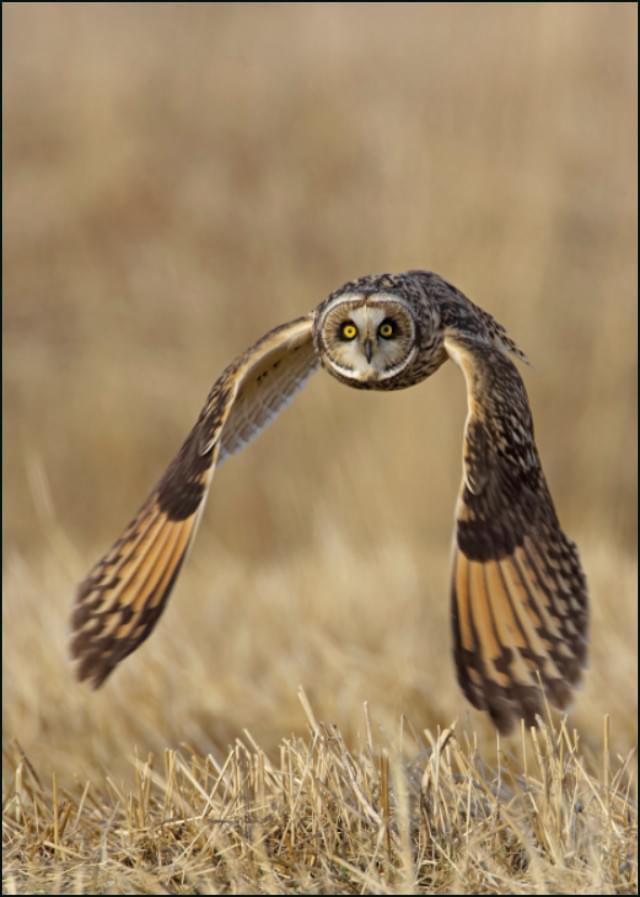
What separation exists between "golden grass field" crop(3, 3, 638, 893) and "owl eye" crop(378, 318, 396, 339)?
663 mm

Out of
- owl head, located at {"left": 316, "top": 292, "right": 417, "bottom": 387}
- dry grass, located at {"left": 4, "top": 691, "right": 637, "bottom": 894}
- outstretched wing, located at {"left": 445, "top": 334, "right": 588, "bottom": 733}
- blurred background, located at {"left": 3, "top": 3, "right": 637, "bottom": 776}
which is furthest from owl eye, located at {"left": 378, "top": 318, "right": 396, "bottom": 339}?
blurred background, located at {"left": 3, "top": 3, "right": 637, "bottom": 776}

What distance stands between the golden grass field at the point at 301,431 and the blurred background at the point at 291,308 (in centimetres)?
3

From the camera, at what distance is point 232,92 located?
1633cm

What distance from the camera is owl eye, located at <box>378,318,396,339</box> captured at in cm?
246

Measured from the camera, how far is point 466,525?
242 centimetres

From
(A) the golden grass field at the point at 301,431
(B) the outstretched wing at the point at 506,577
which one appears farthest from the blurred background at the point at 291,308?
(B) the outstretched wing at the point at 506,577

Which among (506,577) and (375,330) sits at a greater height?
(375,330)

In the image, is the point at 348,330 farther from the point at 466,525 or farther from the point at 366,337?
the point at 466,525

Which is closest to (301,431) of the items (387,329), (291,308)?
(291,308)

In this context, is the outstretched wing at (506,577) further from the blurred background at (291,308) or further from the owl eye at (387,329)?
the blurred background at (291,308)

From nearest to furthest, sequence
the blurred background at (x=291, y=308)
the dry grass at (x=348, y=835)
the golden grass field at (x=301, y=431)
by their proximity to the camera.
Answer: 1. the dry grass at (x=348, y=835)
2. the golden grass field at (x=301, y=431)
3. the blurred background at (x=291, y=308)

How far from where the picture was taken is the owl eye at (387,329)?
246cm

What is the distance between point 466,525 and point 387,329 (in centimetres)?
31

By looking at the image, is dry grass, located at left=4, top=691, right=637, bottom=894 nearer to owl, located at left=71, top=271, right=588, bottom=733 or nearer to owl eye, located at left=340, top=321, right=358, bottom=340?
owl, located at left=71, top=271, right=588, bottom=733
